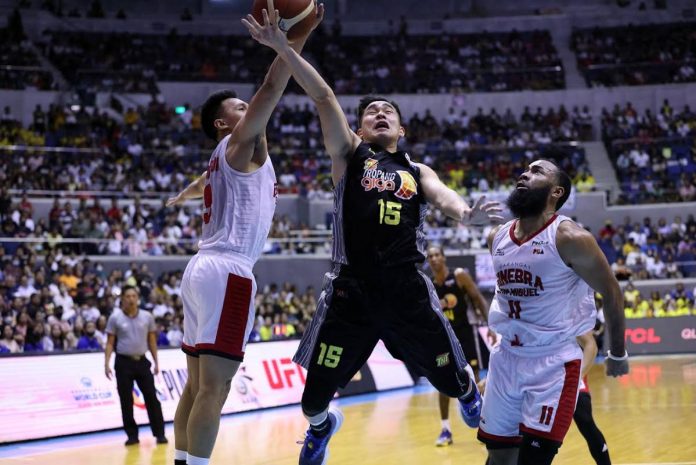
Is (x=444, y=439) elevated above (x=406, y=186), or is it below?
below

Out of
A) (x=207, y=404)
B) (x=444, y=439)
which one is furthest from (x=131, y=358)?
(x=207, y=404)

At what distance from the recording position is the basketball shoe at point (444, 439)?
10570mm

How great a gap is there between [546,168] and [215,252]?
2.25 m

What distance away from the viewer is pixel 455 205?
5410 mm

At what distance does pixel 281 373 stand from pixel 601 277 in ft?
34.7

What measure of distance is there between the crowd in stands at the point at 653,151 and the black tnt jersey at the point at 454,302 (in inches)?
810

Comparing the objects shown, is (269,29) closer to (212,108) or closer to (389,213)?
(212,108)

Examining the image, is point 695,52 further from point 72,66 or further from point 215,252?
point 215,252

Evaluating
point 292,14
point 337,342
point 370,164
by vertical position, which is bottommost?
point 337,342

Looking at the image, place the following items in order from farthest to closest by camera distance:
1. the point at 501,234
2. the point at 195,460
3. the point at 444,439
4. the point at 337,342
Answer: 1. the point at 444,439
2. the point at 501,234
3. the point at 337,342
4. the point at 195,460

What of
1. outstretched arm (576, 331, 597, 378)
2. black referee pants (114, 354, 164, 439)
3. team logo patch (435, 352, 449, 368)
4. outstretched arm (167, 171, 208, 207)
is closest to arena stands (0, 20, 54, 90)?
black referee pants (114, 354, 164, 439)

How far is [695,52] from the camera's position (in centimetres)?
3659

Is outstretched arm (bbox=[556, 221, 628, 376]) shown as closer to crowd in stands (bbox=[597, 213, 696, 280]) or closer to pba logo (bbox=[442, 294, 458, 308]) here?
pba logo (bbox=[442, 294, 458, 308])

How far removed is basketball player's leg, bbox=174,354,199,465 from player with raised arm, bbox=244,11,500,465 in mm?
701
